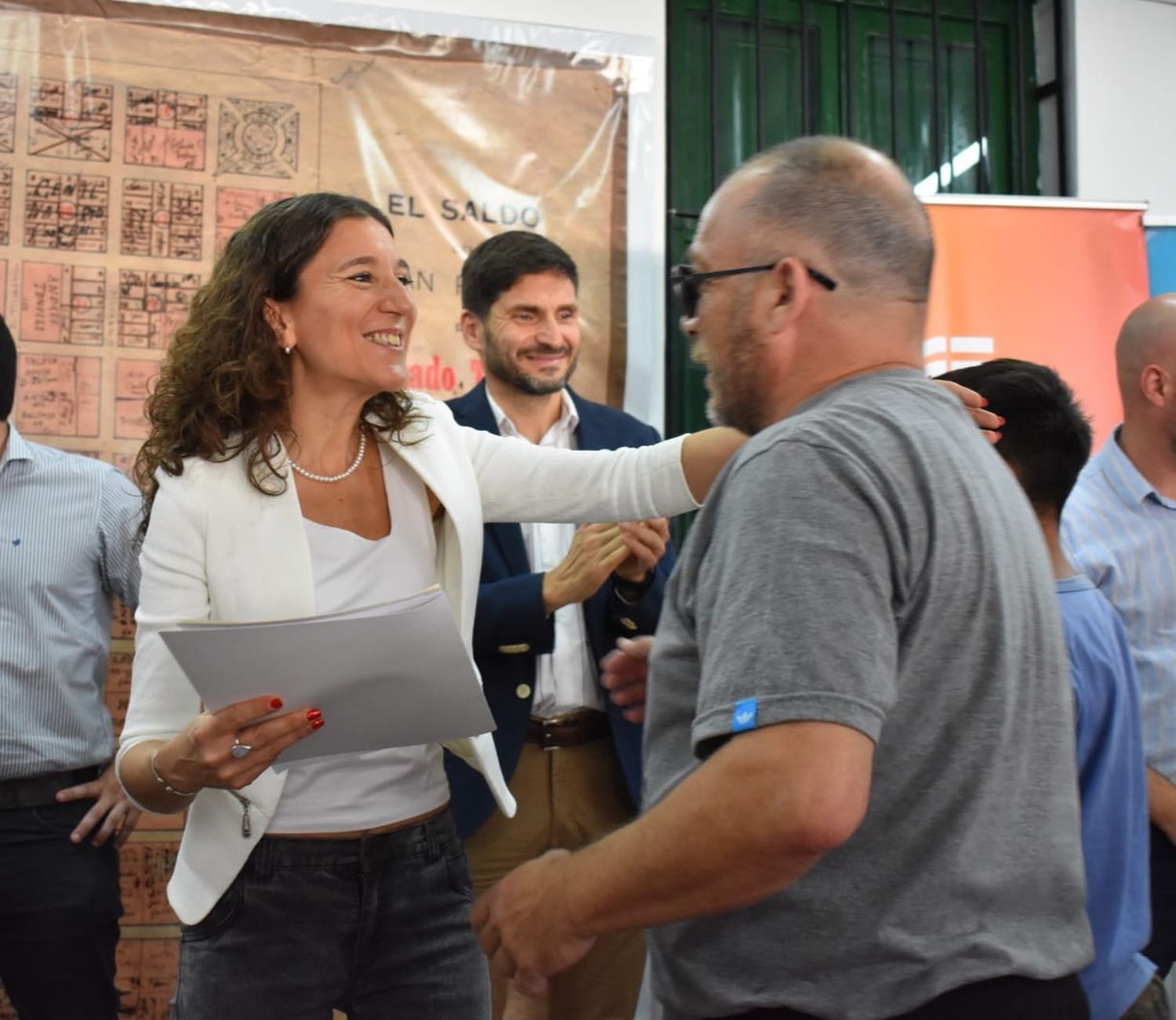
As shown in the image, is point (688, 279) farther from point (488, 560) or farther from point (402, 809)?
point (488, 560)

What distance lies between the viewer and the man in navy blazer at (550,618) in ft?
7.73

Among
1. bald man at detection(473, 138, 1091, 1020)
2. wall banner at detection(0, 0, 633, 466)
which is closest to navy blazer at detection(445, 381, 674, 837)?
wall banner at detection(0, 0, 633, 466)

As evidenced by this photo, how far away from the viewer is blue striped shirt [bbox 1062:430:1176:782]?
2.31m

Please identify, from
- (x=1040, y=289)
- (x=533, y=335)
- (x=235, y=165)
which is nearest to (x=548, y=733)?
(x=533, y=335)

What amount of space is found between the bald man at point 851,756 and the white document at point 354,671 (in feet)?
1.06

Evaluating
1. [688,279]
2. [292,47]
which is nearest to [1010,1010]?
[688,279]

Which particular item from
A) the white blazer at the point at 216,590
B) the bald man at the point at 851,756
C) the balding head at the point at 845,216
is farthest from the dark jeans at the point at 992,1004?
the white blazer at the point at 216,590

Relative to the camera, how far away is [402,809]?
161 cm

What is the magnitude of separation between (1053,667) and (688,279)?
0.52 meters

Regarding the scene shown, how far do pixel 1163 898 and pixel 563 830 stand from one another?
3.81 ft

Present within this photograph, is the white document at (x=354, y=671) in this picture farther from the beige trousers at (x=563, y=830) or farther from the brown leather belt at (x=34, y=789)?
the brown leather belt at (x=34, y=789)

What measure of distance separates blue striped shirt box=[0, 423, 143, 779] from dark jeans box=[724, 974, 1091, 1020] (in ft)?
6.25

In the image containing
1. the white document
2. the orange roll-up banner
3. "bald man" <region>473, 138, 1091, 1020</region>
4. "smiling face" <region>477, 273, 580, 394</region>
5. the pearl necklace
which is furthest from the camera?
the orange roll-up banner

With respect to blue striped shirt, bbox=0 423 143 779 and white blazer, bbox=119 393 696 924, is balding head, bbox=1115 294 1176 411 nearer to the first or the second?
white blazer, bbox=119 393 696 924
